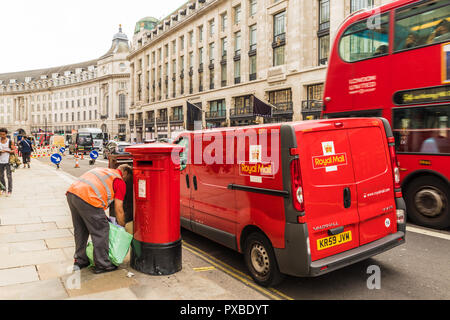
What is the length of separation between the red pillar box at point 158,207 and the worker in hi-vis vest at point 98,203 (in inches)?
11.0

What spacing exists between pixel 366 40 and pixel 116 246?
675 centimetres

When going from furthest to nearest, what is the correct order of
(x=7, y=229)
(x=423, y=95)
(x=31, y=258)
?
(x=423, y=95)
(x=7, y=229)
(x=31, y=258)

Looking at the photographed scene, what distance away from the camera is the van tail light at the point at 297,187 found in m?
3.50

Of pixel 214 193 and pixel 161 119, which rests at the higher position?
pixel 161 119

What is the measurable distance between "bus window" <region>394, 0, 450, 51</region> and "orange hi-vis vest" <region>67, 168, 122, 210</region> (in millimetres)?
6330

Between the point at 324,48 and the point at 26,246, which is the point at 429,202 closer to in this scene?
the point at 26,246

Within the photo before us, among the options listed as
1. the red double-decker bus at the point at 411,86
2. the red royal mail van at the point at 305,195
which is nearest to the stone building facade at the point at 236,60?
the red double-decker bus at the point at 411,86

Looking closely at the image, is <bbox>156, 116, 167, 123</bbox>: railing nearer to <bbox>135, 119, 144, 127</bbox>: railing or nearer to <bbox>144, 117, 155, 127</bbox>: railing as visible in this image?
<bbox>144, 117, 155, 127</bbox>: railing

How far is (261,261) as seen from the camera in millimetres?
4004

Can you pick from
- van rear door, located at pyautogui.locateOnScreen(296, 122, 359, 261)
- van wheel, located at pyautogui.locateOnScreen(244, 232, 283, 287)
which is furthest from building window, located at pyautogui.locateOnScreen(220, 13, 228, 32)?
van wheel, located at pyautogui.locateOnScreen(244, 232, 283, 287)

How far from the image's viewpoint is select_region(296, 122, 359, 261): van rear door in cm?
358

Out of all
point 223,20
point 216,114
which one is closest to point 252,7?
point 223,20

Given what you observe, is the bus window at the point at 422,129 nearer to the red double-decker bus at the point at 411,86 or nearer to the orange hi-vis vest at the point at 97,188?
the red double-decker bus at the point at 411,86

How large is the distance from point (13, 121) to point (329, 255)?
5156 inches
